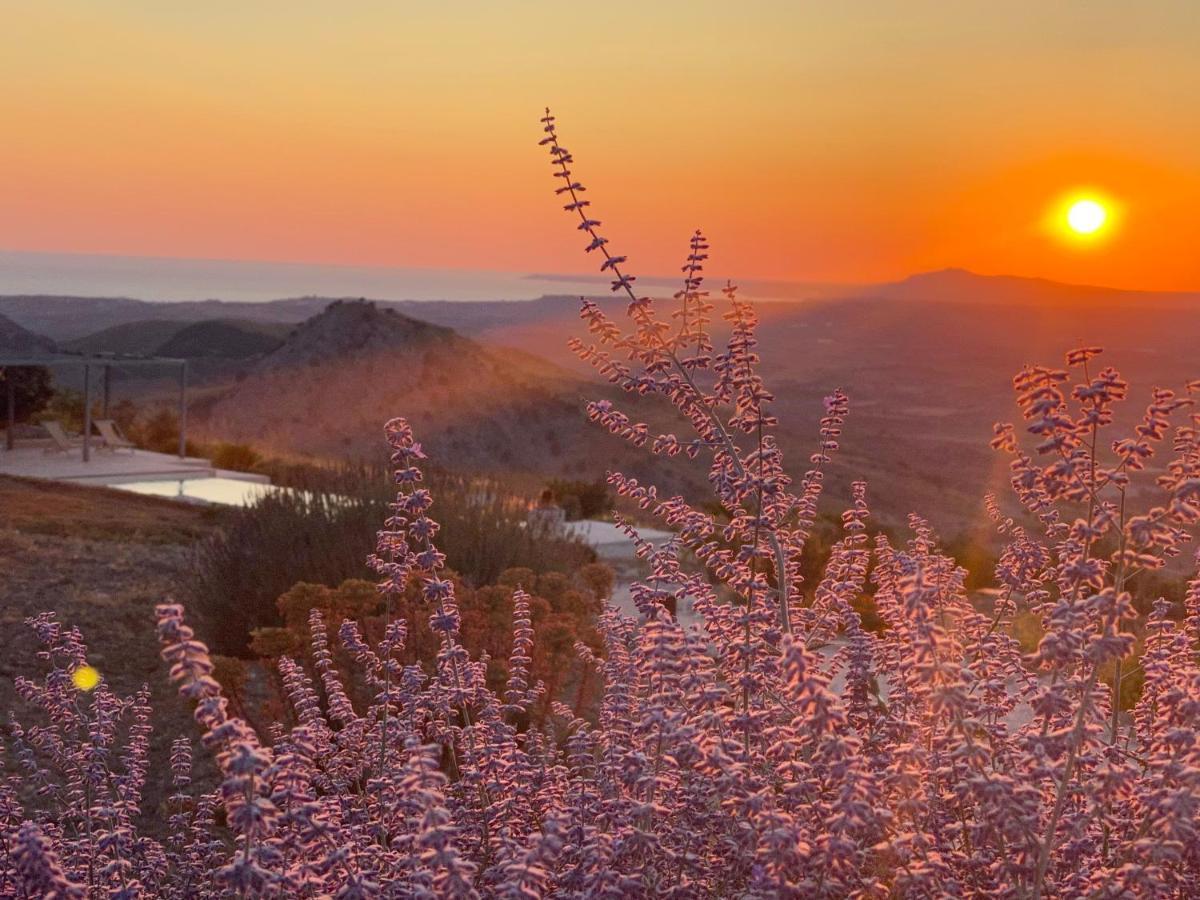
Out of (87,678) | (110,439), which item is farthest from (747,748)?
(110,439)

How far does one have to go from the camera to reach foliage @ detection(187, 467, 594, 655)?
817 centimetres

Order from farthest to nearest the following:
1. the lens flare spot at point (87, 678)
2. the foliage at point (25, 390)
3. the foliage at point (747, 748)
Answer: the foliage at point (25, 390) < the lens flare spot at point (87, 678) < the foliage at point (747, 748)

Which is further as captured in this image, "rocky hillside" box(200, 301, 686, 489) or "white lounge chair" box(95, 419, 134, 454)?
"rocky hillside" box(200, 301, 686, 489)

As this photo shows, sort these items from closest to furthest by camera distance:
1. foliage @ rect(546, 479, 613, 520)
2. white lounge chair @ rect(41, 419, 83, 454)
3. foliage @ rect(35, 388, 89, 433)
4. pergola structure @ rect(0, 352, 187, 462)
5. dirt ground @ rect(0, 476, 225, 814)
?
1. dirt ground @ rect(0, 476, 225, 814)
2. foliage @ rect(546, 479, 613, 520)
3. pergola structure @ rect(0, 352, 187, 462)
4. white lounge chair @ rect(41, 419, 83, 454)
5. foliage @ rect(35, 388, 89, 433)

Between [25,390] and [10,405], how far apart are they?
5.02 ft

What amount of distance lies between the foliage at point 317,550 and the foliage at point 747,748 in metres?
3.47

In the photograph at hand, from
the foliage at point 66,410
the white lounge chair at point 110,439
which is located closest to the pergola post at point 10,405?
the foliage at point 66,410

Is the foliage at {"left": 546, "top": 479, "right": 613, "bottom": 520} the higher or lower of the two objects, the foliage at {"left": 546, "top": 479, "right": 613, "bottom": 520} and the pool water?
the higher

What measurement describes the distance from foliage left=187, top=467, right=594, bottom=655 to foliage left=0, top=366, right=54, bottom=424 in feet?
54.8

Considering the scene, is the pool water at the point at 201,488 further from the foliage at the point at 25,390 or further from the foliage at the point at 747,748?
the foliage at the point at 747,748

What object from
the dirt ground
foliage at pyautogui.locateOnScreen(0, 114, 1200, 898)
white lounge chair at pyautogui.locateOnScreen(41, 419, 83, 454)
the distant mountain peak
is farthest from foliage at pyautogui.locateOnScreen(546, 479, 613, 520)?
the distant mountain peak

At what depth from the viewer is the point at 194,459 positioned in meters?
23.0

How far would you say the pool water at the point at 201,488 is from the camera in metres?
18.9

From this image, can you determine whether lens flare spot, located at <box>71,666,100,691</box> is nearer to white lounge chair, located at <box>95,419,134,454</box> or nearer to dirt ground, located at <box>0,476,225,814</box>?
dirt ground, located at <box>0,476,225,814</box>
